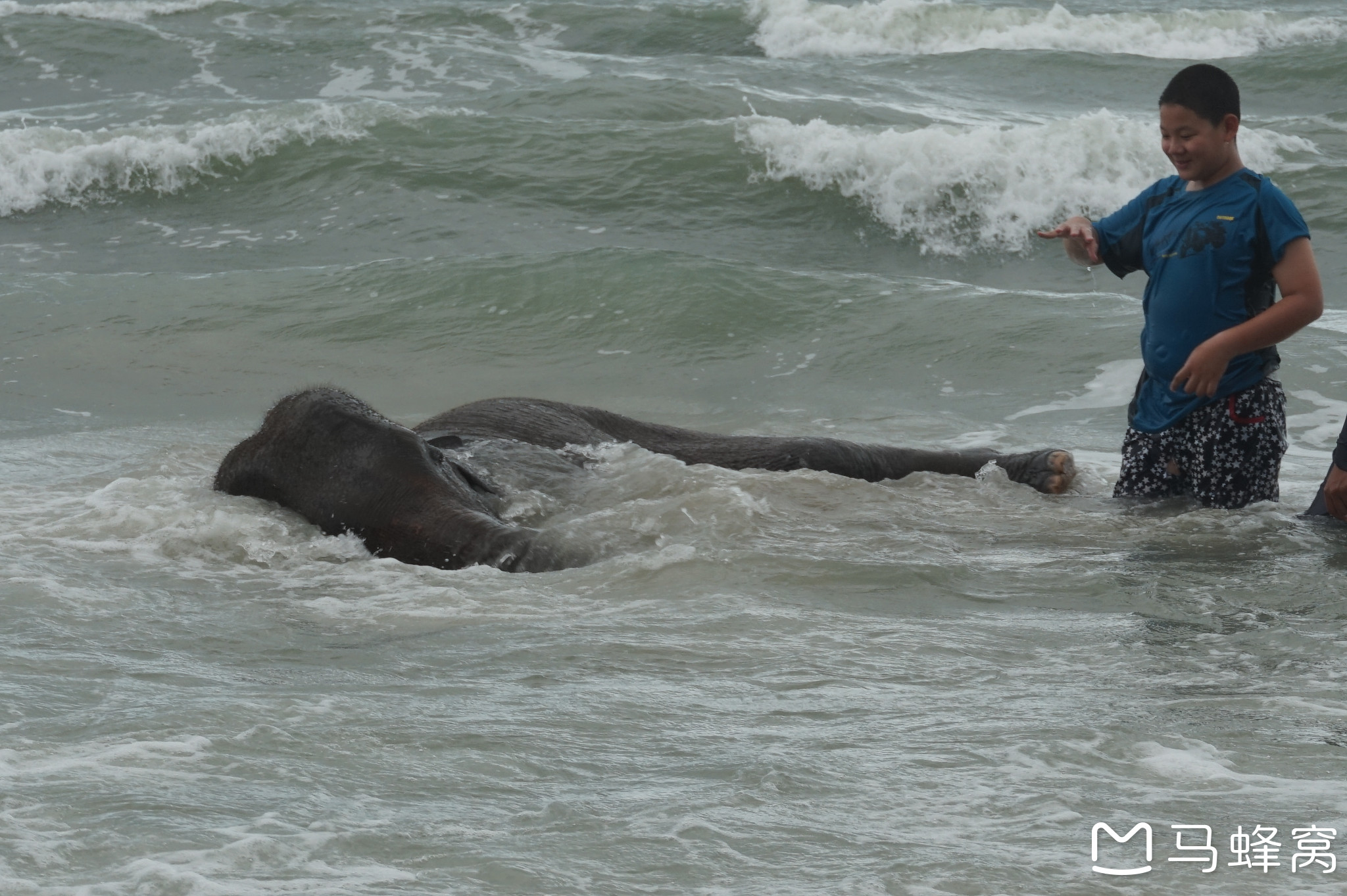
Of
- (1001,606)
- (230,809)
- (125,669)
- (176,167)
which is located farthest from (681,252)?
(230,809)

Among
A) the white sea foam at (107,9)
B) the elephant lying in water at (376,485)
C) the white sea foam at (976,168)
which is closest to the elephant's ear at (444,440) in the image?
the elephant lying in water at (376,485)

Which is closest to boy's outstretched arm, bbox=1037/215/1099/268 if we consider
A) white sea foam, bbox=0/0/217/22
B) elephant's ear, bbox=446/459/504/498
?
elephant's ear, bbox=446/459/504/498

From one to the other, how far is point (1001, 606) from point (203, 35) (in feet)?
62.8

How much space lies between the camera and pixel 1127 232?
5.48 metres

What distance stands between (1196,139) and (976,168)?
925 cm

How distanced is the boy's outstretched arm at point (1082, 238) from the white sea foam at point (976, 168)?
25.7ft

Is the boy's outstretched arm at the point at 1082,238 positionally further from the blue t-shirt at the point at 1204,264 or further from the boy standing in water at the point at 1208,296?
the blue t-shirt at the point at 1204,264

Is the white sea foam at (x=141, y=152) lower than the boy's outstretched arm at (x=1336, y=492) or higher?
higher

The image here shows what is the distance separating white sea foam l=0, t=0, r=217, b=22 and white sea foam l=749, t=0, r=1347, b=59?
869 cm

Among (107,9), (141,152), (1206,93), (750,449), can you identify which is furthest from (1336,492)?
(107,9)
